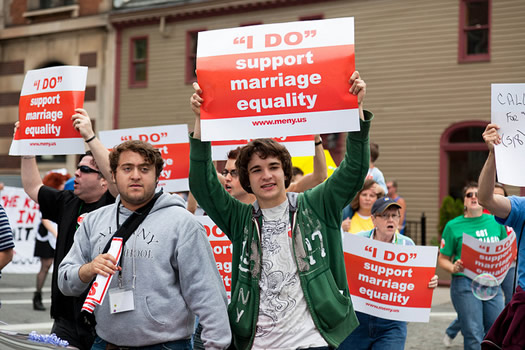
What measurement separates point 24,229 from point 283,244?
8991 mm

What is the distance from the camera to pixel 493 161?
4.44 meters

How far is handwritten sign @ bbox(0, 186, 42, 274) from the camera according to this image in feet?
38.8

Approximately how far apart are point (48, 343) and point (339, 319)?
5.07ft

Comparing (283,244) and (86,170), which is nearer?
(283,244)

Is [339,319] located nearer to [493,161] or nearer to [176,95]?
[493,161]

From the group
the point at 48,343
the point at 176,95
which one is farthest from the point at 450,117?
the point at 48,343

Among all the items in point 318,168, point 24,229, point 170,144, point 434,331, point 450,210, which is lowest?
point 434,331

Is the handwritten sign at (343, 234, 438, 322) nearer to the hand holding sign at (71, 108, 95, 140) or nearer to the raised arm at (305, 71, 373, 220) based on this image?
the raised arm at (305, 71, 373, 220)

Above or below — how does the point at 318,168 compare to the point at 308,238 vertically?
above

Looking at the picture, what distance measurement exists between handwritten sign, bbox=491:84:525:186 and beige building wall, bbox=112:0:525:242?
13.2 metres

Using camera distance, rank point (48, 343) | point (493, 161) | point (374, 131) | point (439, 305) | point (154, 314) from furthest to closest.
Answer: point (374, 131) < point (439, 305) < point (493, 161) < point (154, 314) < point (48, 343)

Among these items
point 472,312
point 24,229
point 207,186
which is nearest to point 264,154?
point 207,186

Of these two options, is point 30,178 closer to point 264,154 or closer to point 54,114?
point 54,114

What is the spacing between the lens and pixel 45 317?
33.6ft
